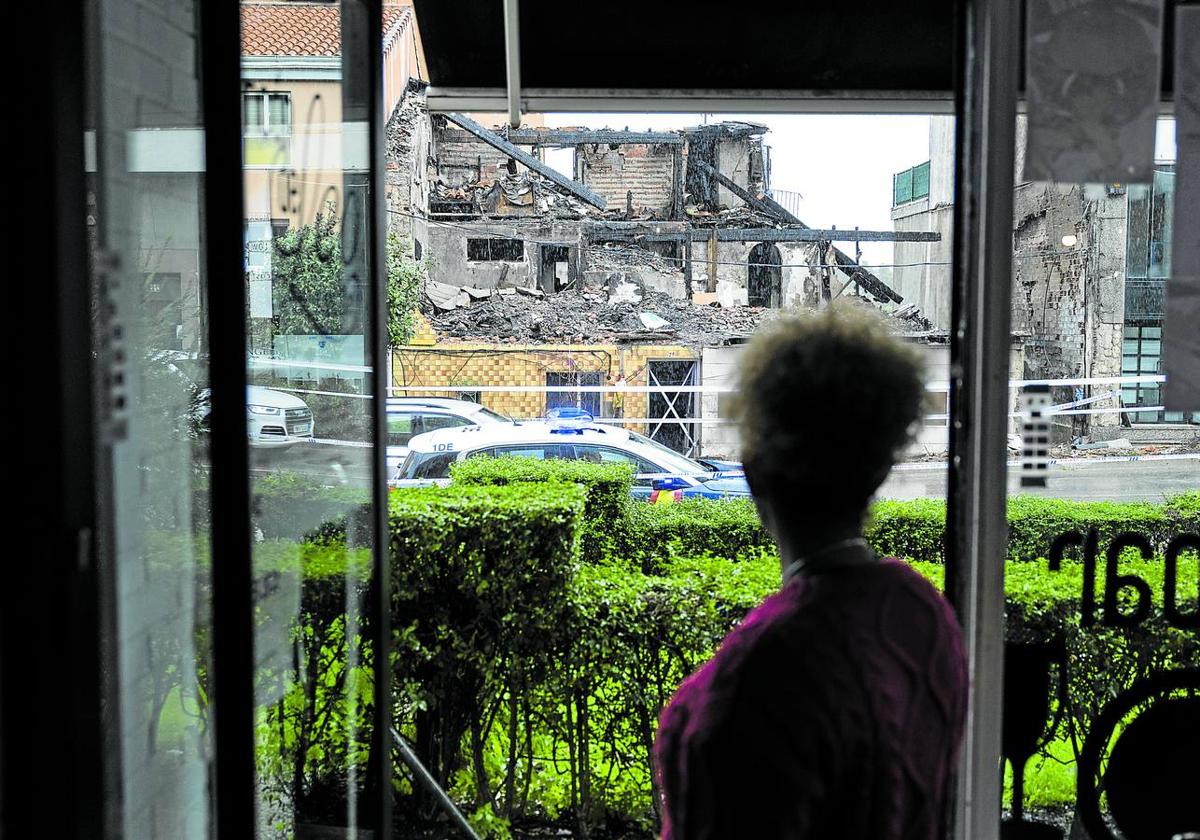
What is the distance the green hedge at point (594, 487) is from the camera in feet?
20.4

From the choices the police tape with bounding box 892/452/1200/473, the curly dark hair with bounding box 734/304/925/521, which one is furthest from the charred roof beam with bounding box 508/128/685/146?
the curly dark hair with bounding box 734/304/925/521

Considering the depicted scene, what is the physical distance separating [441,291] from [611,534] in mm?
18979

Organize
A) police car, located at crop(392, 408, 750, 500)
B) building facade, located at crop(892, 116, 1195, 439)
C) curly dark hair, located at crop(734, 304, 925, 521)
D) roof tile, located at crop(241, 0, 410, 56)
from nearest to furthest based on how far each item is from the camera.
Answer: curly dark hair, located at crop(734, 304, 925, 521) → roof tile, located at crop(241, 0, 410, 56) → building facade, located at crop(892, 116, 1195, 439) → police car, located at crop(392, 408, 750, 500)

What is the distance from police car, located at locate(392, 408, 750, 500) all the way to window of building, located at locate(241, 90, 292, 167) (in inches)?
352

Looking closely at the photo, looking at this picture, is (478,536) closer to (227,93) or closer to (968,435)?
(968,435)

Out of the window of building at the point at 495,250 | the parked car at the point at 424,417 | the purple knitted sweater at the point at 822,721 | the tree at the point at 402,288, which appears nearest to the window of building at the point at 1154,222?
the purple knitted sweater at the point at 822,721

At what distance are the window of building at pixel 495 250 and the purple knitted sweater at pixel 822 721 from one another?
2432cm

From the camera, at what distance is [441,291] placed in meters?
24.5

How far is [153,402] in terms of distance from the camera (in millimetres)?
1569

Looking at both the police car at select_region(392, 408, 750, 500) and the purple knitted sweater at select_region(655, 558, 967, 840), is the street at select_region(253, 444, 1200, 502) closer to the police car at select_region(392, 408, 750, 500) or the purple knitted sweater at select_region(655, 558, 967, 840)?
the purple knitted sweater at select_region(655, 558, 967, 840)

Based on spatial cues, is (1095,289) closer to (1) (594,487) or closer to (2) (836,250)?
(1) (594,487)

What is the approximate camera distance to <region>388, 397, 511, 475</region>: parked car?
49.6ft

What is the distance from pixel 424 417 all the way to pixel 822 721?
15.6 m

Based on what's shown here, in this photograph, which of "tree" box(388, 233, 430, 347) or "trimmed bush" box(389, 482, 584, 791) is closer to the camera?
"trimmed bush" box(389, 482, 584, 791)
